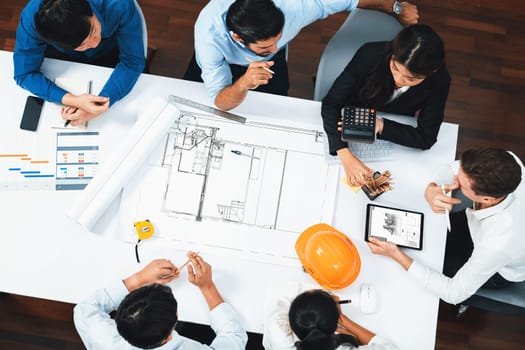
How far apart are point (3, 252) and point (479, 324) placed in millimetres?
2161

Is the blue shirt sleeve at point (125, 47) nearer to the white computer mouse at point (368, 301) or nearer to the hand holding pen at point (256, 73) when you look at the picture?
the hand holding pen at point (256, 73)

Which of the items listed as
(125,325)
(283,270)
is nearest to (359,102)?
(283,270)

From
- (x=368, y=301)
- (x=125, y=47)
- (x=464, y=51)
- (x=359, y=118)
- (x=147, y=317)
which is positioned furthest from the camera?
(x=464, y=51)

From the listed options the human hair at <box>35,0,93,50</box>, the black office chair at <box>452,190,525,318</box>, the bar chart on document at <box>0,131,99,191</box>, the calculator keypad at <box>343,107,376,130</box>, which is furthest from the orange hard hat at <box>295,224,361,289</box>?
the human hair at <box>35,0,93,50</box>

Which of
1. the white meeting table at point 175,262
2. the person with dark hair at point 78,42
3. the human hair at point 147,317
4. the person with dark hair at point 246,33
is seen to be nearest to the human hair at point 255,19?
the person with dark hair at point 246,33

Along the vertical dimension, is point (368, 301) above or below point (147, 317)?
above

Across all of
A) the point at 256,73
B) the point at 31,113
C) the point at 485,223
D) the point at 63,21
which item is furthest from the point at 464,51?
the point at 31,113

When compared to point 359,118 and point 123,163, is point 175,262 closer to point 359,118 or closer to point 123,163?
point 123,163

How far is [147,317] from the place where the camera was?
4.52 ft

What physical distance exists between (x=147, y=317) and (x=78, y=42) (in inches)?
35.8

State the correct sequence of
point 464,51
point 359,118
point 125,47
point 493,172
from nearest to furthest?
point 493,172, point 359,118, point 125,47, point 464,51

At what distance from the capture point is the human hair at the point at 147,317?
1.38m

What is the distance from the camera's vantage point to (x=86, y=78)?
181cm

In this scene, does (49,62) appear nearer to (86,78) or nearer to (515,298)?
(86,78)
